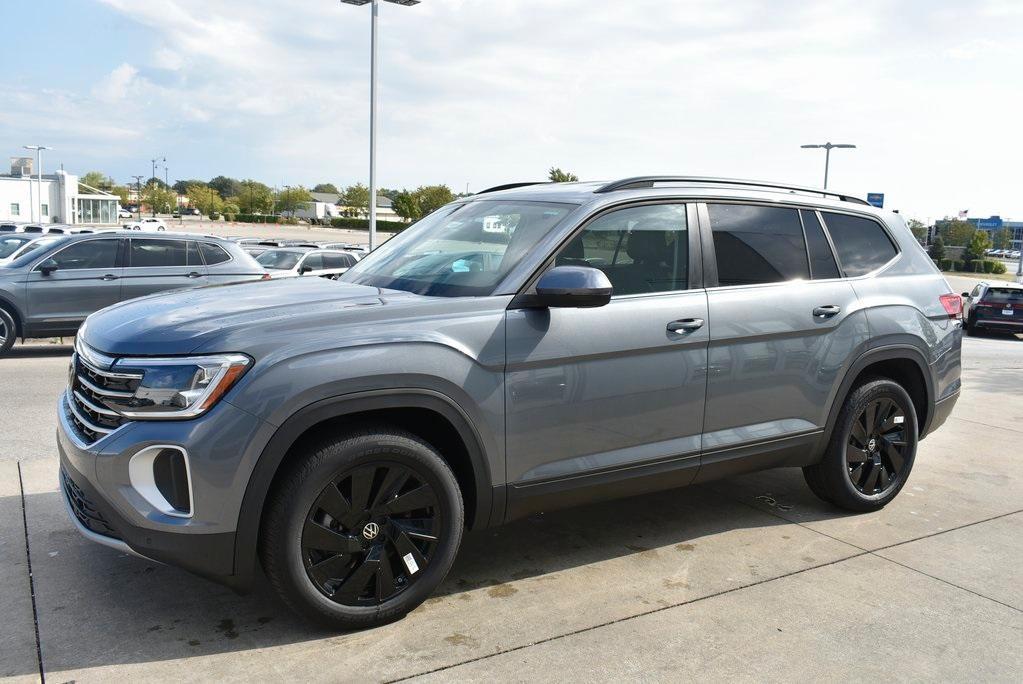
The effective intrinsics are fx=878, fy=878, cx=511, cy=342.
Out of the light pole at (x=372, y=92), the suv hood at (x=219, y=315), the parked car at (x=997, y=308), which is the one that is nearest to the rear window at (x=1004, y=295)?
the parked car at (x=997, y=308)

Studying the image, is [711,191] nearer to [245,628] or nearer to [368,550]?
[368,550]

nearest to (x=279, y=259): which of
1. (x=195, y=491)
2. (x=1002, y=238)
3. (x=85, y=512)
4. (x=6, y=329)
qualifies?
(x=6, y=329)

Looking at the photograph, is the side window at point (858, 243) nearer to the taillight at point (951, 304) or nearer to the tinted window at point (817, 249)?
the tinted window at point (817, 249)

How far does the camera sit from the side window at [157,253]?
39.3ft

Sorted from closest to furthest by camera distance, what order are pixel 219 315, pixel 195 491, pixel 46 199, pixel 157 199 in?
pixel 195 491 < pixel 219 315 < pixel 46 199 < pixel 157 199

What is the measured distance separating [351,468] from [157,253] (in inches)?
391

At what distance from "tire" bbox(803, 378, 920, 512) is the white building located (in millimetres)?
79316

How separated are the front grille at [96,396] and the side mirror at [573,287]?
160 cm

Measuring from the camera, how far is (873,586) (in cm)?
408

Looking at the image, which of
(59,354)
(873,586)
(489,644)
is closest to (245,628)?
(489,644)

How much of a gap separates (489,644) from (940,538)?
2787mm

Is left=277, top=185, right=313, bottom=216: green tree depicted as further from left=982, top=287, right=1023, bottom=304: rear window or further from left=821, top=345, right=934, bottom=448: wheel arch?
left=821, top=345, right=934, bottom=448: wheel arch

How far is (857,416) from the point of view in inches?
193

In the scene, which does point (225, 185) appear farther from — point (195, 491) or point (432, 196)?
point (195, 491)
